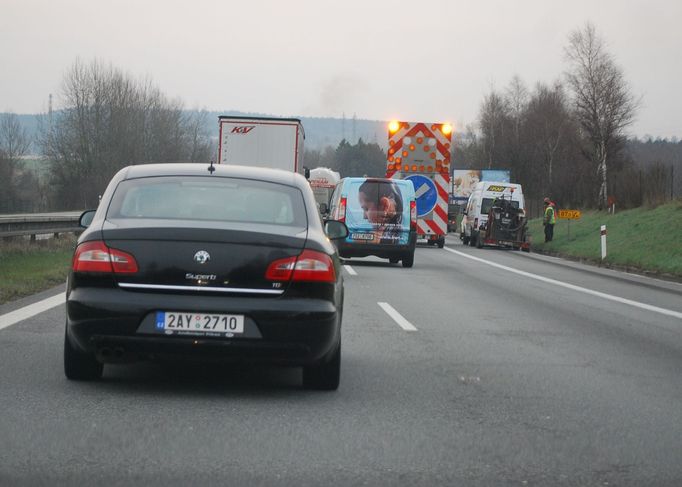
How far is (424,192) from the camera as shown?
31125 mm

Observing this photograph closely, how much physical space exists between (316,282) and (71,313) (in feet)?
4.96

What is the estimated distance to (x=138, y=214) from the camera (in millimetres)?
6840

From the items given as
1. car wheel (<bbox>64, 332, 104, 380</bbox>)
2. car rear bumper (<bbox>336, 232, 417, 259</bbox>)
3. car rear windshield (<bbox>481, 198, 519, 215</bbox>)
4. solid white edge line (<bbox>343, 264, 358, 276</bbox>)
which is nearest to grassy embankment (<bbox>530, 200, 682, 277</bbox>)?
car rear windshield (<bbox>481, 198, 519, 215</bbox>)

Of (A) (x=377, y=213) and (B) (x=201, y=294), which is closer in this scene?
(B) (x=201, y=294)

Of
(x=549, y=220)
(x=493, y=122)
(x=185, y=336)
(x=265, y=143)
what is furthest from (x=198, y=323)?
(x=493, y=122)

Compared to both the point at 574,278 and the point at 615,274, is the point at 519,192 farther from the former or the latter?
the point at 574,278

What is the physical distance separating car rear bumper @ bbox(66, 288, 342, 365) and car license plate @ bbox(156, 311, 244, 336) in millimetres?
31

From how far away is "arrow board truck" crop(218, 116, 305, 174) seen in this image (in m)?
26.3

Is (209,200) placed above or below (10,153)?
below

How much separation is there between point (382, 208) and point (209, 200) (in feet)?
49.5

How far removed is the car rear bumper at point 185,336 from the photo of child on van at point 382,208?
1542 centimetres

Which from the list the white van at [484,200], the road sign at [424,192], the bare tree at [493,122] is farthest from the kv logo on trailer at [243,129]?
the bare tree at [493,122]

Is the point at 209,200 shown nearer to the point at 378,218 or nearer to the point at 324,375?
the point at 324,375

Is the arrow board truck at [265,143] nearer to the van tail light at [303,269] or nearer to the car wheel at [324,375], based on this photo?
the car wheel at [324,375]
